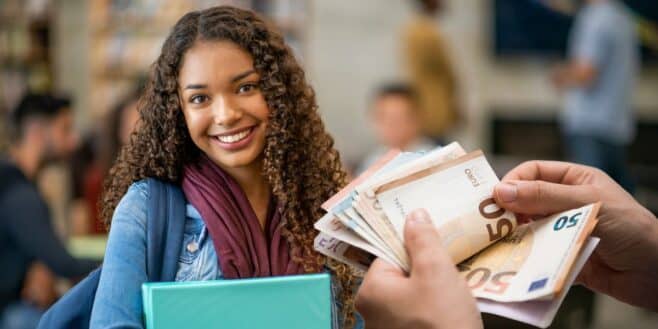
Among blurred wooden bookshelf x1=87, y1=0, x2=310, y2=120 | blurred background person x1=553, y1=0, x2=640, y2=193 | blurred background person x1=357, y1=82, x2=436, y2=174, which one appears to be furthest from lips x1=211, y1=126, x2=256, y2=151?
blurred wooden bookshelf x1=87, y1=0, x2=310, y2=120

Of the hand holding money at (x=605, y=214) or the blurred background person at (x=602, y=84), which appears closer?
the hand holding money at (x=605, y=214)

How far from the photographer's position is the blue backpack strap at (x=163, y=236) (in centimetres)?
143

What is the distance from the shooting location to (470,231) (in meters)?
1.44

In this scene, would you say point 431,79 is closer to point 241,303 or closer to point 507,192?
point 507,192

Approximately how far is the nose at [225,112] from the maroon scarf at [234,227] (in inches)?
3.7

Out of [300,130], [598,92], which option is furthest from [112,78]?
[300,130]

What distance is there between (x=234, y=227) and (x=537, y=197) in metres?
0.47

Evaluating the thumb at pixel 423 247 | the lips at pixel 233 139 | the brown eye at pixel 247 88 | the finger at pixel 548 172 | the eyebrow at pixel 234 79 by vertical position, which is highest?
the eyebrow at pixel 234 79

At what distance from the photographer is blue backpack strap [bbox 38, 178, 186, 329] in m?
1.43

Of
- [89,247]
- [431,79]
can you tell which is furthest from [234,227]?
[431,79]

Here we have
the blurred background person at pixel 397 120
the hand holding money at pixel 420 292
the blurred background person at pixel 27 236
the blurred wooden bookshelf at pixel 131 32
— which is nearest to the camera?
the hand holding money at pixel 420 292

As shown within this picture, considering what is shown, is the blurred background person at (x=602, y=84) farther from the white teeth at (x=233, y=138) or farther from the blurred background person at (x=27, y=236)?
the white teeth at (x=233, y=138)

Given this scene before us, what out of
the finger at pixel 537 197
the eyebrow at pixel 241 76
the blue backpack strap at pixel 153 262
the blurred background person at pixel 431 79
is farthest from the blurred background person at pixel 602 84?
the blue backpack strap at pixel 153 262

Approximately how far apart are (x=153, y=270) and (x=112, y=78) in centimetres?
681
